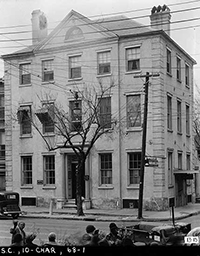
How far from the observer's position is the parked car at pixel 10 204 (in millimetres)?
11203

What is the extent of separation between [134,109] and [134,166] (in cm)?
419

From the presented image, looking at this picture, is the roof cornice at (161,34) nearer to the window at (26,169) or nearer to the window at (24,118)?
the window at (24,118)

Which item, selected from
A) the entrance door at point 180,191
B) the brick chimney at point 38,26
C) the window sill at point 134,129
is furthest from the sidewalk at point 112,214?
the brick chimney at point 38,26

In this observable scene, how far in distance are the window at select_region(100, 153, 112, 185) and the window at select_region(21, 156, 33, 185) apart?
3815 mm

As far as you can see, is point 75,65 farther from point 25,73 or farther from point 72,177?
point 72,177

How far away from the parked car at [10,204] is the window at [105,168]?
305 cm

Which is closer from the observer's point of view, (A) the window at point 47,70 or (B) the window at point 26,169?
(A) the window at point 47,70

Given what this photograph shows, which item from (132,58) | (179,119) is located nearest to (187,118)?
(179,119)

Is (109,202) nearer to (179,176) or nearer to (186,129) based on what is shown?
(179,176)

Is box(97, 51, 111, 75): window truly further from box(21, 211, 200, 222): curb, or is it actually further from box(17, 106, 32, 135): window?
box(21, 211, 200, 222): curb

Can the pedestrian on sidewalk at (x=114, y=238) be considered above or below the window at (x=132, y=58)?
below

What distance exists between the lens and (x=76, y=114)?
12.9 meters

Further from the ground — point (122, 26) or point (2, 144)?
point (122, 26)

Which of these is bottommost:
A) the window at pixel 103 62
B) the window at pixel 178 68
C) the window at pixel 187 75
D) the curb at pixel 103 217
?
the curb at pixel 103 217
